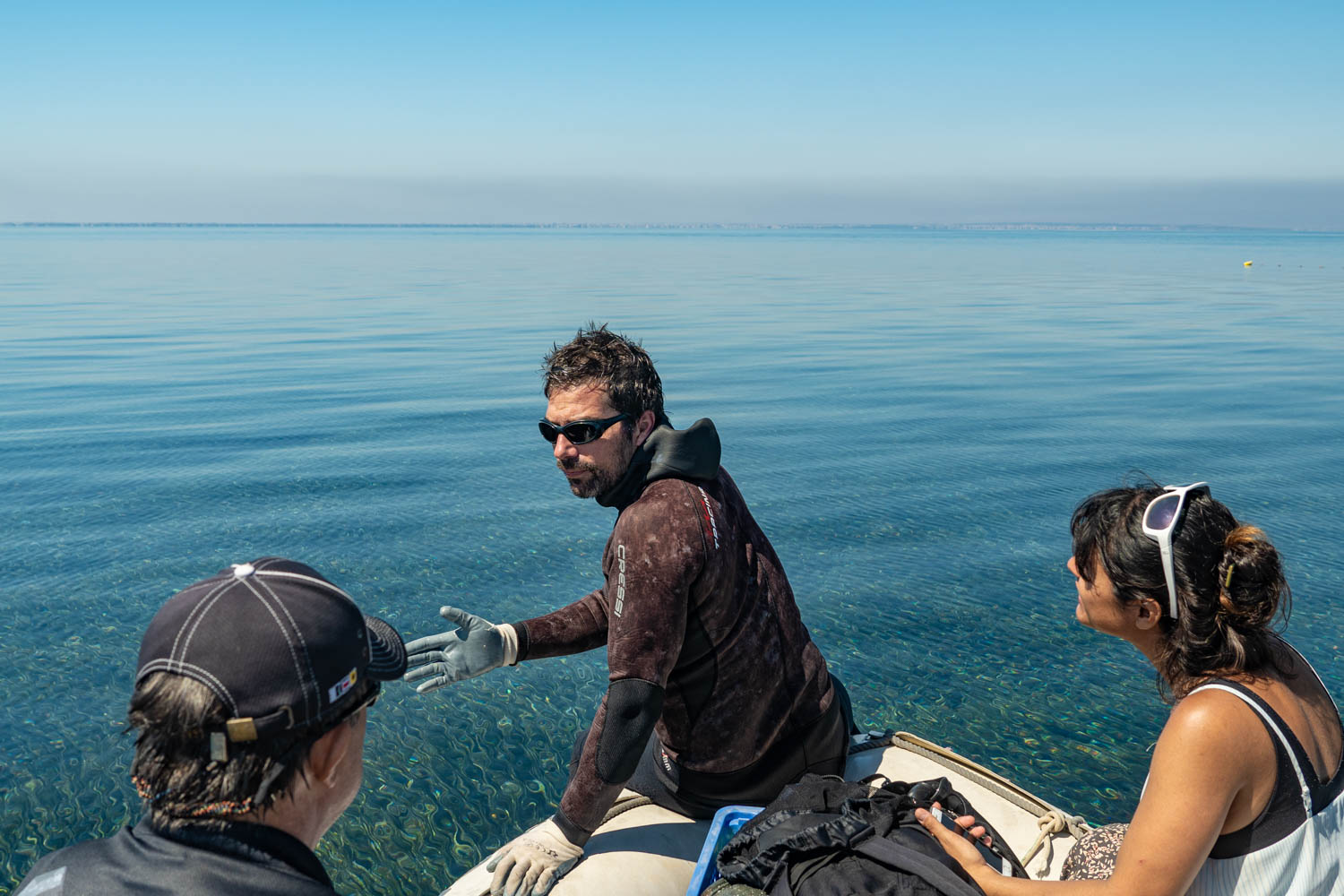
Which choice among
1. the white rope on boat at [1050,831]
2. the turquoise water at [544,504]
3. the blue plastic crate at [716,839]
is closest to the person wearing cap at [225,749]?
the blue plastic crate at [716,839]

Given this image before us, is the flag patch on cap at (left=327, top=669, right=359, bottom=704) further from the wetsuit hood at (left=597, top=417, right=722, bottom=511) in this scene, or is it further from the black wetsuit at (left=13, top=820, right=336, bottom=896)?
the wetsuit hood at (left=597, top=417, right=722, bottom=511)

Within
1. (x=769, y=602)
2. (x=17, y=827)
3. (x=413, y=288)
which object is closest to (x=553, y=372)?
(x=769, y=602)

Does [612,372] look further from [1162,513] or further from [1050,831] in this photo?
[1050,831]

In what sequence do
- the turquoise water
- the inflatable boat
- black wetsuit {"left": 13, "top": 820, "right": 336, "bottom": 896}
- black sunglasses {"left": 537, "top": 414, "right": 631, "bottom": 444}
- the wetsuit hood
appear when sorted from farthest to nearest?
the turquoise water, black sunglasses {"left": 537, "top": 414, "right": 631, "bottom": 444}, the wetsuit hood, the inflatable boat, black wetsuit {"left": 13, "top": 820, "right": 336, "bottom": 896}

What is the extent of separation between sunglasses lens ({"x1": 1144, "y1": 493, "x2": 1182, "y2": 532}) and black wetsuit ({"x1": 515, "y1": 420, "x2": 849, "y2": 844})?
4.23 ft

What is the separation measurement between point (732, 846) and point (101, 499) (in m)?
9.47

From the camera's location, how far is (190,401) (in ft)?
51.9

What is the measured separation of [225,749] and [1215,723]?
7.35ft

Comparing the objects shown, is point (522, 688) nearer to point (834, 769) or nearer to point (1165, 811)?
point (834, 769)

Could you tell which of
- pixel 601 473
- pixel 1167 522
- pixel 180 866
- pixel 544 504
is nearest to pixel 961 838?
pixel 1167 522

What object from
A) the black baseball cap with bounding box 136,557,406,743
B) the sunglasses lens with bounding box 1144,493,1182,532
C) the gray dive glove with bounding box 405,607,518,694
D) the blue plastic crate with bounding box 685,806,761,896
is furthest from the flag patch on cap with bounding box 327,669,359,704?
the sunglasses lens with bounding box 1144,493,1182,532

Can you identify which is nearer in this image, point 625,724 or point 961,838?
point 961,838

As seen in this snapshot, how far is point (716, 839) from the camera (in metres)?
3.38

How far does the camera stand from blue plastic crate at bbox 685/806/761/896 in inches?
127
